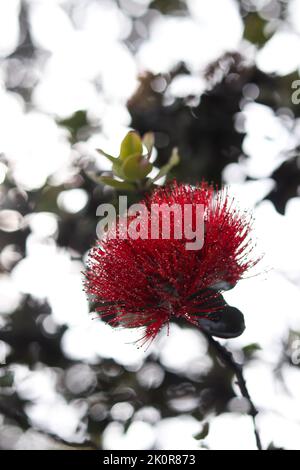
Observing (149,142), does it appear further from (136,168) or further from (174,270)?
(174,270)

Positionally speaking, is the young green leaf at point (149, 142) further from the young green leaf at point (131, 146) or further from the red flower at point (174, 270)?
the red flower at point (174, 270)

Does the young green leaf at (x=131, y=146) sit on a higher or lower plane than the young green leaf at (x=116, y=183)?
higher

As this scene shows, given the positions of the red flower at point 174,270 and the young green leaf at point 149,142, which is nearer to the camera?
the red flower at point 174,270

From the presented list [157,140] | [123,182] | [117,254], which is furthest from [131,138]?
[157,140]

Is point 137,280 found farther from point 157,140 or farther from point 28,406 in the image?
point 28,406

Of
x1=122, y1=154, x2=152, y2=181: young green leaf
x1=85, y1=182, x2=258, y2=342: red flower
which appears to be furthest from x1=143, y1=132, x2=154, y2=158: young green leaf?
x1=85, y1=182, x2=258, y2=342: red flower

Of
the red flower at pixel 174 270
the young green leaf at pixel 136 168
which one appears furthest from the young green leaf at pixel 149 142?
the red flower at pixel 174 270

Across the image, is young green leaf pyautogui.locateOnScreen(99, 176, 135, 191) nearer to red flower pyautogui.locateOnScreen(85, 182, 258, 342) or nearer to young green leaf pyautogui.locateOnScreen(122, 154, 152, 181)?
young green leaf pyautogui.locateOnScreen(122, 154, 152, 181)
